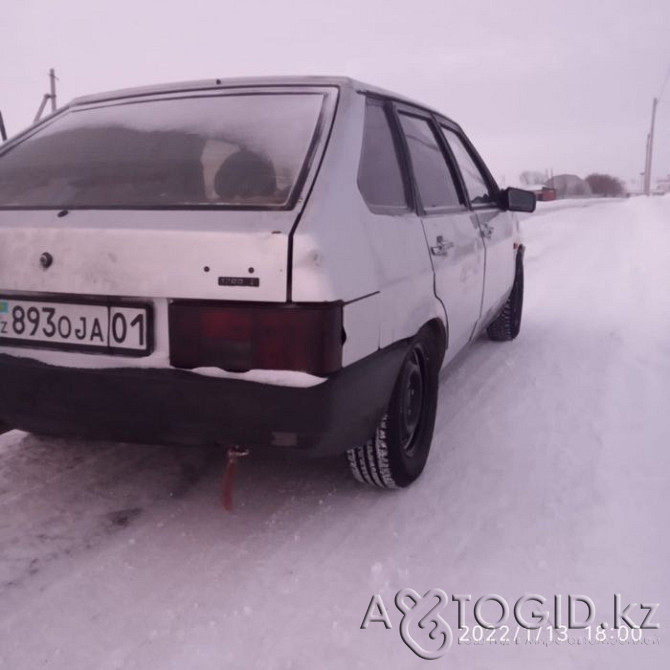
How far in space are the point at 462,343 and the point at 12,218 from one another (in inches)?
90.3

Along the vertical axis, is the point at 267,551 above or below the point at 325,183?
below

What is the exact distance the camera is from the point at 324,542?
248 centimetres

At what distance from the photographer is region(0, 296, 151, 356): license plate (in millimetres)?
2102

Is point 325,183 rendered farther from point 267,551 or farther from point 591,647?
point 591,647

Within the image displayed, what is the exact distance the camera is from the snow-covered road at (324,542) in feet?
6.39

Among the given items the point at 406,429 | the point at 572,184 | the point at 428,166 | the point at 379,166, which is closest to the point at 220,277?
the point at 379,166

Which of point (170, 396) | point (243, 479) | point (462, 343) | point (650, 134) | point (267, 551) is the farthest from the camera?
point (650, 134)

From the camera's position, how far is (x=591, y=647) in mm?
1959

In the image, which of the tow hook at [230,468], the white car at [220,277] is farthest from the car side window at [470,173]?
the tow hook at [230,468]

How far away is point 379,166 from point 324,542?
1.47 m

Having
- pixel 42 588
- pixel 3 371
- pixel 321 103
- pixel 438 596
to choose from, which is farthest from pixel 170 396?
pixel 321 103

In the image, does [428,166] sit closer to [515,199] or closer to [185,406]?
[515,199]

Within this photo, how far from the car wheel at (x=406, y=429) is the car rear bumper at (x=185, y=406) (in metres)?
0.35

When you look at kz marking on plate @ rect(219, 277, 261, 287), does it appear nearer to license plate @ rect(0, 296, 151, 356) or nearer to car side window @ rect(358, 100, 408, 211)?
license plate @ rect(0, 296, 151, 356)
